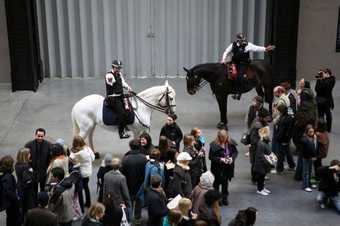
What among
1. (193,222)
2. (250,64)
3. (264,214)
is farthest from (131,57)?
(193,222)

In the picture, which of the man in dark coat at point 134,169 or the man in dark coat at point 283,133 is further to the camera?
the man in dark coat at point 283,133

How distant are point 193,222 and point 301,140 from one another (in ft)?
11.8

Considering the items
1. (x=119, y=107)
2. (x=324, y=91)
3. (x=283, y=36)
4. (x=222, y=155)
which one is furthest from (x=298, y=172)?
(x=283, y=36)

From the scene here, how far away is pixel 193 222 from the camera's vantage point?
24.4ft

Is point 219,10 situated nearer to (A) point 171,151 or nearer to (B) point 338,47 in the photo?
(B) point 338,47

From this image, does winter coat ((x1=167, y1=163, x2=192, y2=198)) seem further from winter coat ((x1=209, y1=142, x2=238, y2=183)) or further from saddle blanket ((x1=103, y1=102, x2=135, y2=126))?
saddle blanket ((x1=103, y1=102, x2=135, y2=126))

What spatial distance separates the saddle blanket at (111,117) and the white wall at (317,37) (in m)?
7.59

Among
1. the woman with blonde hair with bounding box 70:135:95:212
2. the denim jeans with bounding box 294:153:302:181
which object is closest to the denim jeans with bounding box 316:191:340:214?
the denim jeans with bounding box 294:153:302:181

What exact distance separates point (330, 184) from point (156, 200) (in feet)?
9.87

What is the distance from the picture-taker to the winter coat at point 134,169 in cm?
895

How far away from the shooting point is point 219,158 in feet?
31.6

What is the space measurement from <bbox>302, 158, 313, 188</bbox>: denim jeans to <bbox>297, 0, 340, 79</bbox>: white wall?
7464 millimetres

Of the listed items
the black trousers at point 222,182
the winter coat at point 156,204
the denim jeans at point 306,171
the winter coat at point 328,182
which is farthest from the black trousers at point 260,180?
the winter coat at point 156,204

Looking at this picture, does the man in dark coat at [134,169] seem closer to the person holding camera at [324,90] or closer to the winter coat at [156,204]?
the winter coat at [156,204]
